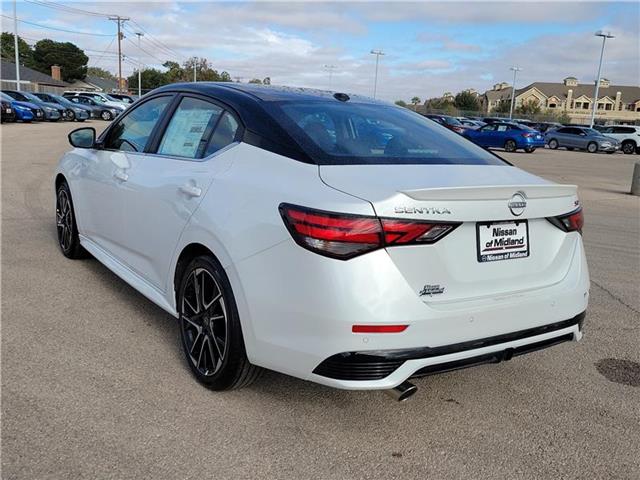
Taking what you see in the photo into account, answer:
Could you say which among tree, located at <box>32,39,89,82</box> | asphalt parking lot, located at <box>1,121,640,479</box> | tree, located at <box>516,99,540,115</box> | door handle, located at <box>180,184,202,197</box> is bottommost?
asphalt parking lot, located at <box>1,121,640,479</box>

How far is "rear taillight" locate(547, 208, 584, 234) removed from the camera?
3072mm

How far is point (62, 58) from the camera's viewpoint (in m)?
102

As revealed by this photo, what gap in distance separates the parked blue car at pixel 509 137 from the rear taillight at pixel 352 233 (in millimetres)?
29472

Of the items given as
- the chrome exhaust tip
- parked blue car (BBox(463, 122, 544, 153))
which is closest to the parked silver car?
parked blue car (BBox(463, 122, 544, 153))

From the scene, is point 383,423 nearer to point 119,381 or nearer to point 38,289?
point 119,381

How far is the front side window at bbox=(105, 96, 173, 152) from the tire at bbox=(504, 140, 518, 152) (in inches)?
1151

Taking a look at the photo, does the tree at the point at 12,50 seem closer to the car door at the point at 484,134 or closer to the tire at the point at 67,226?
the car door at the point at 484,134

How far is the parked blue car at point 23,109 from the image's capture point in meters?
28.8

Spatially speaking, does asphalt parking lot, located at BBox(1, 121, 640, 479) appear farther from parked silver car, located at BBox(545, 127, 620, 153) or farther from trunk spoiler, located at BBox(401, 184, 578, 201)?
parked silver car, located at BBox(545, 127, 620, 153)

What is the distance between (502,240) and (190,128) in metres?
2.04

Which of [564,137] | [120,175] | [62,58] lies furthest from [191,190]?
[62,58]

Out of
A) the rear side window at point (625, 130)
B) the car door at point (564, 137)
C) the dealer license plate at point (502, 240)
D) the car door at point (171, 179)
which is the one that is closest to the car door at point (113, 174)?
the car door at point (171, 179)

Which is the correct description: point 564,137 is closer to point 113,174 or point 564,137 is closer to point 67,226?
point 67,226

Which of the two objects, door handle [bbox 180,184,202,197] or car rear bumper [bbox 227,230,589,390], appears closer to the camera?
car rear bumper [bbox 227,230,589,390]
